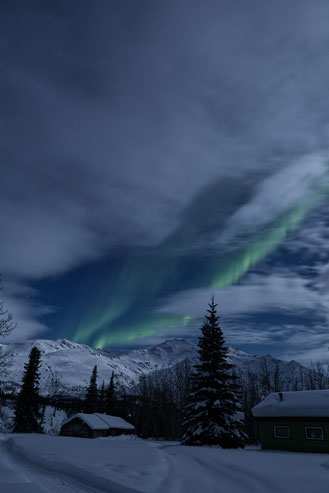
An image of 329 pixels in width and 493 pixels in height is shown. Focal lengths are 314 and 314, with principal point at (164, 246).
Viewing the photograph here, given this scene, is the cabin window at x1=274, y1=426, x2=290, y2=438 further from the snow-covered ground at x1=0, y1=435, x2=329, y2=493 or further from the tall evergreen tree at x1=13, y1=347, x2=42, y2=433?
the tall evergreen tree at x1=13, y1=347, x2=42, y2=433

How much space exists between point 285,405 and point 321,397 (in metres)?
2.69

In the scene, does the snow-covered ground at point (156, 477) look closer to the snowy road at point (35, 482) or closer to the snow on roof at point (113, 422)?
the snowy road at point (35, 482)

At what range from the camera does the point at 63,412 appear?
458 feet

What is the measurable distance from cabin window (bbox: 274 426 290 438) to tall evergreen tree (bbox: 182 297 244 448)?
2.71 m

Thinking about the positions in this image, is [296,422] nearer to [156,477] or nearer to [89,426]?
[156,477]

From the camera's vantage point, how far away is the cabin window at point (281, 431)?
A: 907 inches

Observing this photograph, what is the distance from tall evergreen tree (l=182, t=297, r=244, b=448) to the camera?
2241cm

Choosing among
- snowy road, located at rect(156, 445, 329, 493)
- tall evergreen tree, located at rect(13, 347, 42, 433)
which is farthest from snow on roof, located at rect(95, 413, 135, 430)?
snowy road, located at rect(156, 445, 329, 493)

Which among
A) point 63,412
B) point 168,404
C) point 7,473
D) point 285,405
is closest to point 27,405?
point 168,404

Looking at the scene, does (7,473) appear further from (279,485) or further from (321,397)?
(321,397)

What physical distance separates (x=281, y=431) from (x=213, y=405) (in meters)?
5.51

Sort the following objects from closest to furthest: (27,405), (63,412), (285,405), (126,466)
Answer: (126,466)
(285,405)
(27,405)
(63,412)

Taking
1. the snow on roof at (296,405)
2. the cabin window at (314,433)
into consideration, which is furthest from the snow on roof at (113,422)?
the cabin window at (314,433)

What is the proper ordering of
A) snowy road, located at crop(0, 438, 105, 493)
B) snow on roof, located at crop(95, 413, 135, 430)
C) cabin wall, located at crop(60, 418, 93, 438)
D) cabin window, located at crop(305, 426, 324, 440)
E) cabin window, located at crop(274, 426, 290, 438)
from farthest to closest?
snow on roof, located at crop(95, 413, 135, 430) → cabin wall, located at crop(60, 418, 93, 438) → cabin window, located at crop(274, 426, 290, 438) → cabin window, located at crop(305, 426, 324, 440) → snowy road, located at crop(0, 438, 105, 493)
